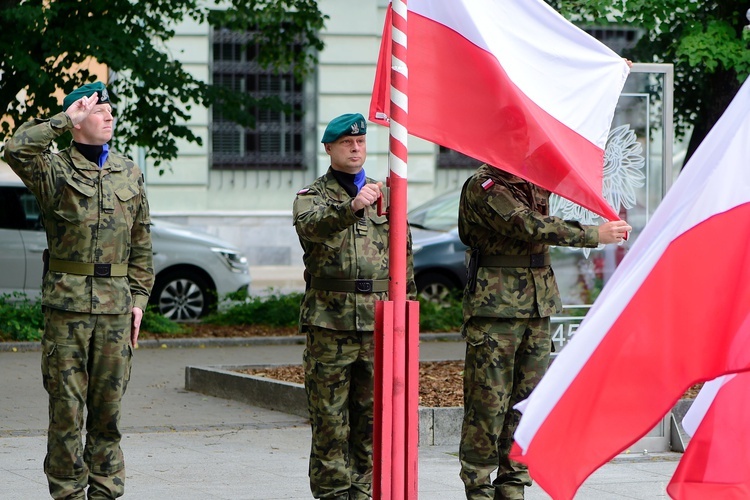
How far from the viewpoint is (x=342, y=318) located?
20.2ft

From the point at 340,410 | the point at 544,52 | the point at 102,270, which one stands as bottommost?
the point at 340,410

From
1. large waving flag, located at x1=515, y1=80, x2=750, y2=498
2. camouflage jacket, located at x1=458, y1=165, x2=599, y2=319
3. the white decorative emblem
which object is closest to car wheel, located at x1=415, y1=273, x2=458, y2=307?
the white decorative emblem

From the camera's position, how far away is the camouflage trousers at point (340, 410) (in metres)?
6.14

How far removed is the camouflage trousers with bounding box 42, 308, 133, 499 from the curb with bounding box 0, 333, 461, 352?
8044 millimetres

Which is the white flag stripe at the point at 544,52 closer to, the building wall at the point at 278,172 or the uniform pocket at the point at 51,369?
the uniform pocket at the point at 51,369

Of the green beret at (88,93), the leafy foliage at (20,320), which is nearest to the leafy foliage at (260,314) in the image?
the leafy foliage at (20,320)

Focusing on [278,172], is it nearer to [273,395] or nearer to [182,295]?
[182,295]

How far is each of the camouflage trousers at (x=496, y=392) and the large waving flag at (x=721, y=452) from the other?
1698mm

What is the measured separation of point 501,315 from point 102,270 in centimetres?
185

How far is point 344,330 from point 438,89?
1.29 m

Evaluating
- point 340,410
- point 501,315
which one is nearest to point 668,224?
point 501,315

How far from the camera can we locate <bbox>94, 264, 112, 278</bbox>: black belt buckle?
6.07 meters

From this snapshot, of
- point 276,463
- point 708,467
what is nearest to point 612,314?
A: point 708,467

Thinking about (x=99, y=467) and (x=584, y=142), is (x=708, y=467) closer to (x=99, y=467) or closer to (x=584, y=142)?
(x=584, y=142)
